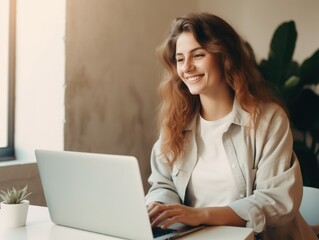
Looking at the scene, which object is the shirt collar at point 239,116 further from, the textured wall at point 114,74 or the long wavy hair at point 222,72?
the textured wall at point 114,74

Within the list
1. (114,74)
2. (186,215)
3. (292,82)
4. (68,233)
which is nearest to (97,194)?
(68,233)

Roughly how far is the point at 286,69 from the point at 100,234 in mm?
2031

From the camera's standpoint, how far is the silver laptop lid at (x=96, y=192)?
1121 mm

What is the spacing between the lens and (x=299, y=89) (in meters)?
2.93

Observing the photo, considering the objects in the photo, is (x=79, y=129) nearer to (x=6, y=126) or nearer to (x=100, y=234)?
(x=6, y=126)

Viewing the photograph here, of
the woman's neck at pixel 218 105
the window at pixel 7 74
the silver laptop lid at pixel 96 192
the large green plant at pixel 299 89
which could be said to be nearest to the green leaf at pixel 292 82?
the large green plant at pixel 299 89

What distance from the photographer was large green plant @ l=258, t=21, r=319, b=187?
9.44ft

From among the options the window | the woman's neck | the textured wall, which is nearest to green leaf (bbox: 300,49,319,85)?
the textured wall

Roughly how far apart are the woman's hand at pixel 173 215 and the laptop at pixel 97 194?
0.09 ft

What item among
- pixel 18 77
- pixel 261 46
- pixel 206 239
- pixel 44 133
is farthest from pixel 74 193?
pixel 261 46

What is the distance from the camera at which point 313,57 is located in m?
2.87

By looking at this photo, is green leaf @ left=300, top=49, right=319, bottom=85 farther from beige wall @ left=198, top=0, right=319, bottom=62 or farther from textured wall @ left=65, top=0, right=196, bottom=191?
textured wall @ left=65, top=0, right=196, bottom=191

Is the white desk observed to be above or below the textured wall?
below

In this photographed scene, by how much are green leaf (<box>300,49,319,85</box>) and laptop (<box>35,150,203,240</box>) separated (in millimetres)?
1873
